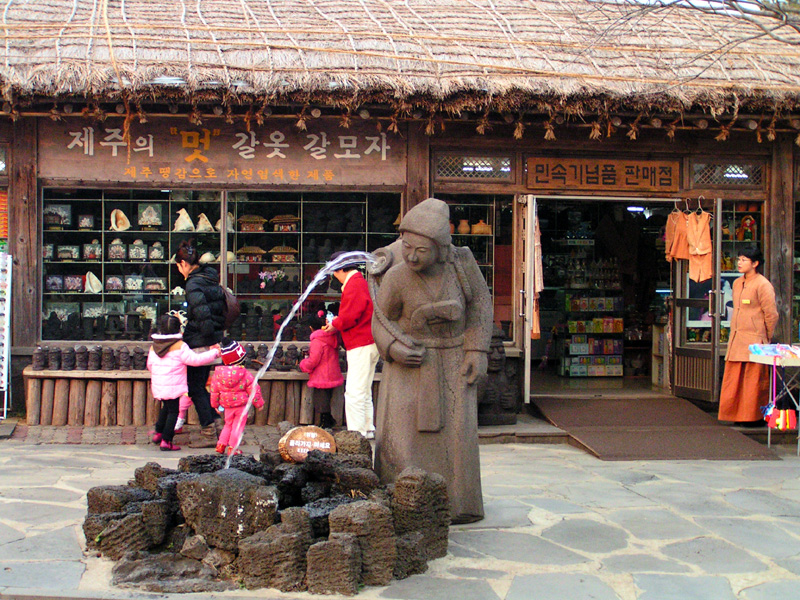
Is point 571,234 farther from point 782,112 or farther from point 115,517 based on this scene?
point 115,517

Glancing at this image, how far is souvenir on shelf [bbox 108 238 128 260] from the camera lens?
992 centimetres

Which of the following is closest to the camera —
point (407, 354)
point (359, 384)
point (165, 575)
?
point (165, 575)

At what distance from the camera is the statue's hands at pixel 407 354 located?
554 cm

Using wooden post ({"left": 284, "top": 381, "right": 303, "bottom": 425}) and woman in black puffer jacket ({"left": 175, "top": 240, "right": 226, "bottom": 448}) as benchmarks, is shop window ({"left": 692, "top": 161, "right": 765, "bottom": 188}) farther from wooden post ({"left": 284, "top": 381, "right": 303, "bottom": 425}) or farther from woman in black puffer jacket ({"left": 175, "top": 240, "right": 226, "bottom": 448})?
woman in black puffer jacket ({"left": 175, "top": 240, "right": 226, "bottom": 448})

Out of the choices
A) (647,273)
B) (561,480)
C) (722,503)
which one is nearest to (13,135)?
(561,480)

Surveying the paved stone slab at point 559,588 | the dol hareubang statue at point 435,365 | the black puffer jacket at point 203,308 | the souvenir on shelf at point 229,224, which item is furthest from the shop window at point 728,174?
the paved stone slab at point 559,588

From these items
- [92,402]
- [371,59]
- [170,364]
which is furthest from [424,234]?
[92,402]

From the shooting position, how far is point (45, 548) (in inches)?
201

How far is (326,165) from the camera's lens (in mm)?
9516

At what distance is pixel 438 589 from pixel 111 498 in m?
2.09

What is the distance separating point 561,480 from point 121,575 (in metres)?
3.91

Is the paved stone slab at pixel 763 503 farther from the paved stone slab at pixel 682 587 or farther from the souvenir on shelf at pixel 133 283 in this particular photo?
the souvenir on shelf at pixel 133 283

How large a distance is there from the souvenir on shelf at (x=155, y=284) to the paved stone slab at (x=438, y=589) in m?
6.19

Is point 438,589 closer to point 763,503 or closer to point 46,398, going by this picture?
point 763,503
